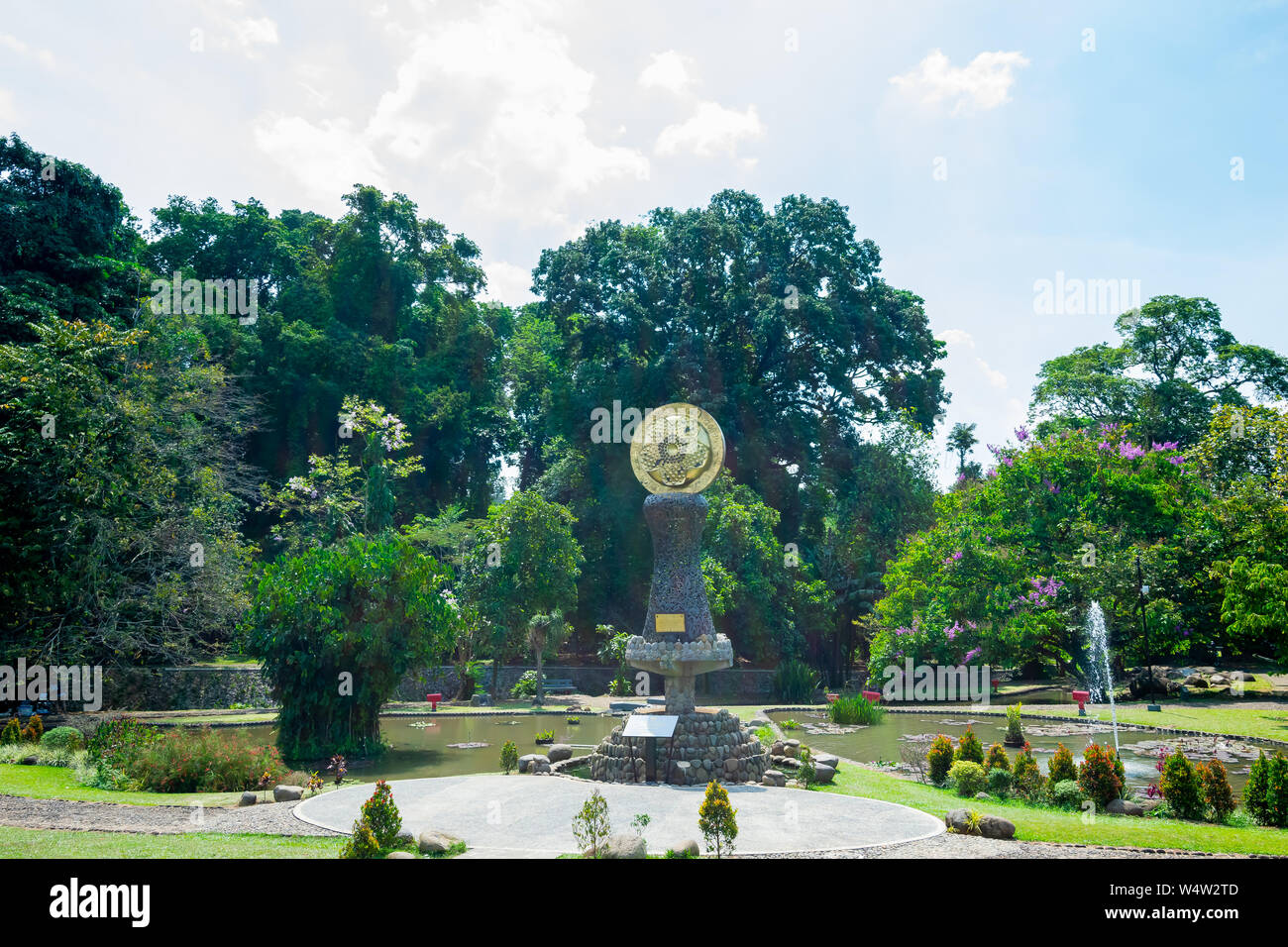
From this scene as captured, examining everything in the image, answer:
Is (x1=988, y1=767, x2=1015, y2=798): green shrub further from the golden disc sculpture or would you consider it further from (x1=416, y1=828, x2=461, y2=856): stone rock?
(x1=416, y1=828, x2=461, y2=856): stone rock

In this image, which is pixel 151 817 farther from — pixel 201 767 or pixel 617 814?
pixel 617 814

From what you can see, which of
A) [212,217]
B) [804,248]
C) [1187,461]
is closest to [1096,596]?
[1187,461]

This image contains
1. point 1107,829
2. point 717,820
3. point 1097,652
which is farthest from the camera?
point 1097,652

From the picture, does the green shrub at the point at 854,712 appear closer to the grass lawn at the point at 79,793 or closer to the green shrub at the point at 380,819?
the grass lawn at the point at 79,793

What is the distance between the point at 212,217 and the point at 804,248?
3328 centimetres

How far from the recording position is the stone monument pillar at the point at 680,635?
1555 centimetres

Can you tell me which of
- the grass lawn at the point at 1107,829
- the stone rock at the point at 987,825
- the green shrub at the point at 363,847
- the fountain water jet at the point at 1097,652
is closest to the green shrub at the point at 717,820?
the stone rock at the point at 987,825

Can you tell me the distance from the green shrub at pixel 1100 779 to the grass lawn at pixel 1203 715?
30.4ft

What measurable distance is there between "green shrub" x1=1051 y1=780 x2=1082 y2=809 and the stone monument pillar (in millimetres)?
5112

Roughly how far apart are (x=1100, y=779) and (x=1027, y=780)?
1.20 m

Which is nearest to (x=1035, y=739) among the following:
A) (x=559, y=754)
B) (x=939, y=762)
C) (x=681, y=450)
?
(x=939, y=762)

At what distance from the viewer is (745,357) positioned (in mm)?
46531

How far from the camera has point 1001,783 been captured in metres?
14.2
